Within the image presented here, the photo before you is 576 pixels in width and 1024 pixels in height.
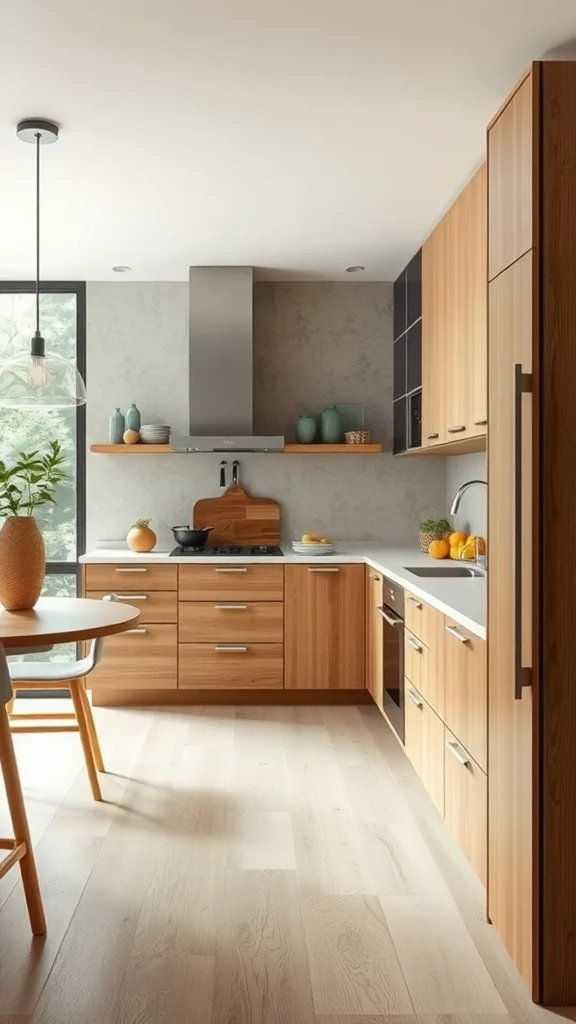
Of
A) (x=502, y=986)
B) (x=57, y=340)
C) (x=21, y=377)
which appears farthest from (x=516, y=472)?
(x=57, y=340)

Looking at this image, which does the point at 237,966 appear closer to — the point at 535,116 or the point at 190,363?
the point at 535,116

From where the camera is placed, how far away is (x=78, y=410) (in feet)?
17.5

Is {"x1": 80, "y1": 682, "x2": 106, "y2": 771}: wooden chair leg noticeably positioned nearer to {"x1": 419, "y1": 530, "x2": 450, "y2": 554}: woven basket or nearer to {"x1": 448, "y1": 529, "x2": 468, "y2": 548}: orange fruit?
{"x1": 448, "y1": 529, "x2": 468, "y2": 548}: orange fruit

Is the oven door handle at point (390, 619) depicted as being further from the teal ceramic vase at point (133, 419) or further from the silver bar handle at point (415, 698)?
the teal ceramic vase at point (133, 419)

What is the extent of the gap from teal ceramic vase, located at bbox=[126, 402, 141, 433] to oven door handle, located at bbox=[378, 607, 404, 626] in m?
1.90

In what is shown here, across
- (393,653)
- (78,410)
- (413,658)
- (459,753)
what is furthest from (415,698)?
(78,410)

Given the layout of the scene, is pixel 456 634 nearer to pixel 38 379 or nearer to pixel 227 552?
pixel 38 379

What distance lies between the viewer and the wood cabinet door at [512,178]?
208cm

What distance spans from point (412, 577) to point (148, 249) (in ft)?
7.57

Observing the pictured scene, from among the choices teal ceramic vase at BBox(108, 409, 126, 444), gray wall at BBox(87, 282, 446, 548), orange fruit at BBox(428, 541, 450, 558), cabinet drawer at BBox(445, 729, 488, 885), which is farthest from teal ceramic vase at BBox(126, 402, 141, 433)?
cabinet drawer at BBox(445, 729, 488, 885)

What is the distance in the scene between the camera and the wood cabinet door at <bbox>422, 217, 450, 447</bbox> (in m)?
3.84

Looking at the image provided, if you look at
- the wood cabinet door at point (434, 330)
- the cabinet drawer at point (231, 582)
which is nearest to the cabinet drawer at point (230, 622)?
the cabinet drawer at point (231, 582)

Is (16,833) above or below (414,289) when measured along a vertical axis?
below

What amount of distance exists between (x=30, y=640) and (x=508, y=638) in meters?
1.39
